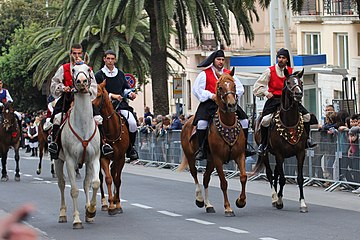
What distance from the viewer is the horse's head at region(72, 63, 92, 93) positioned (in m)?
11.4

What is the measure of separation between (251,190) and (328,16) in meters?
28.0

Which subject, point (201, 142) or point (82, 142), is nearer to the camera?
point (82, 142)

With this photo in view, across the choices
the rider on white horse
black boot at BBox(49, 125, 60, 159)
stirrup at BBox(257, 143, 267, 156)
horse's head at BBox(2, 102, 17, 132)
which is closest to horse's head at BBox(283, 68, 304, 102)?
stirrup at BBox(257, 143, 267, 156)

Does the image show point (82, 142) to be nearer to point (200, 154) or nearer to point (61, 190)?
point (61, 190)

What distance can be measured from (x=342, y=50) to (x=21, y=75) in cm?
2765

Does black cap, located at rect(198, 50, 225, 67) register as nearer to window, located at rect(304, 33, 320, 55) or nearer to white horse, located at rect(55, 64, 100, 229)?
white horse, located at rect(55, 64, 100, 229)

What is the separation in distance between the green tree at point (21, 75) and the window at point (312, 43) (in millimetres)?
22811

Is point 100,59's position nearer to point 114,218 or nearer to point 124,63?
point 124,63

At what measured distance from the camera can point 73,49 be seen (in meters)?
12.7

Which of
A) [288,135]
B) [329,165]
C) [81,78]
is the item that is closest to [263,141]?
[288,135]

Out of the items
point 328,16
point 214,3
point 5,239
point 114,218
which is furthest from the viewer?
point 328,16

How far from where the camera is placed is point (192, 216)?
13164mm


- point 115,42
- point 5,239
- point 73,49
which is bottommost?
point 5,239

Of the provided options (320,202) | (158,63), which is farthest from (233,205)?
(158,63)
